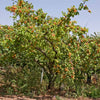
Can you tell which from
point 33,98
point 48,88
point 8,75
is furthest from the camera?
point 8,75

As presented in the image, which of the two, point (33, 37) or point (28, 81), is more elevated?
point (33, 37)

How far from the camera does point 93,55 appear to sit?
7977 millimetres

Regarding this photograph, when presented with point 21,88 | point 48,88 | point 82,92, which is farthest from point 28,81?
point 82,92

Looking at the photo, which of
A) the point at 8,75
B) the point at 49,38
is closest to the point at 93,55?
the point at 49,38

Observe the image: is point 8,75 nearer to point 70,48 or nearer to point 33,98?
point 33,98

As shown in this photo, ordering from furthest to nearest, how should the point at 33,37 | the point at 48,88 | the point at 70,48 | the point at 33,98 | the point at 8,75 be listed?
the point at 8,75 → the point at 48,88 → the point at 33,98 → the point at 70,48 → the point at 33,37

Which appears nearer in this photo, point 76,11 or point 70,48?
point 76,11

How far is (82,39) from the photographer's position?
268 inches

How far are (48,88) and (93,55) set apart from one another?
110 inches

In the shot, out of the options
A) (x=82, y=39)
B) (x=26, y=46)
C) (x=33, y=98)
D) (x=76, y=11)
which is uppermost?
(x=76, y=11)

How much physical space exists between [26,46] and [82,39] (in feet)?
7.43

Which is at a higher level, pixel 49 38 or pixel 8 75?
pixel 49 38

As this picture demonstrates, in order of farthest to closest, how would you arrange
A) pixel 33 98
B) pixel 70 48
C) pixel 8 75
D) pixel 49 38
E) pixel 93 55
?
pixel 8 75
pixel 93 55
pixel 33 98
pixel 70 48
pixel 49 38

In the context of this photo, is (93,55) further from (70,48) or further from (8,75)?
(8,75)
